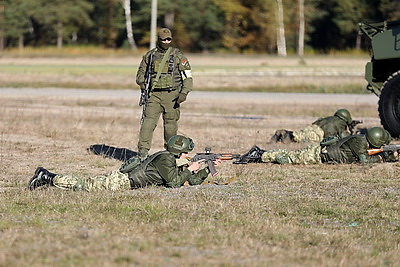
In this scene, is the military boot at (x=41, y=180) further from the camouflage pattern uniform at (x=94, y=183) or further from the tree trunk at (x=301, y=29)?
the tree trunk at (x=301, y=29)

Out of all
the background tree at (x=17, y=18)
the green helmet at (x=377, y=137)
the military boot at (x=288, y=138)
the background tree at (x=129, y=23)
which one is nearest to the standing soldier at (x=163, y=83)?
the green helmet at (x=377, y=137)

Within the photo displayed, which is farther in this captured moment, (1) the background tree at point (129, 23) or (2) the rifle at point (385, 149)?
(1) the background tree at point (129, 23)

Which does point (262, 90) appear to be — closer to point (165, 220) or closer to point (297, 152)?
point (297, 152)

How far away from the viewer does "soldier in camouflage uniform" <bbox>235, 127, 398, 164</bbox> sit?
12.3 meters

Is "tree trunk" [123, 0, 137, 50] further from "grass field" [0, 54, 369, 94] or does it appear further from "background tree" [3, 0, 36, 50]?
"grass field" [0, 54, 369, 94]

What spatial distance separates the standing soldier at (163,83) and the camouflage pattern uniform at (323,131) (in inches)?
159

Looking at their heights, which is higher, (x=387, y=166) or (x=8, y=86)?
(x=387, y=166)

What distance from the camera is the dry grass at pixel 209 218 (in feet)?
22.1

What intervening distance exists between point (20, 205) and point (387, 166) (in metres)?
5.98

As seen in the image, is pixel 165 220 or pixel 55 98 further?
pixel 55 98

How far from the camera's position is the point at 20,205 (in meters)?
9.00

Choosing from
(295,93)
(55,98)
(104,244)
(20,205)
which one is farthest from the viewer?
(295,93)

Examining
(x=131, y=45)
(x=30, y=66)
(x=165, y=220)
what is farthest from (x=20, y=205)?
(x=131, y=45)


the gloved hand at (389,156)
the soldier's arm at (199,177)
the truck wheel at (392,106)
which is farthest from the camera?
the truck wheel at (392,106)
